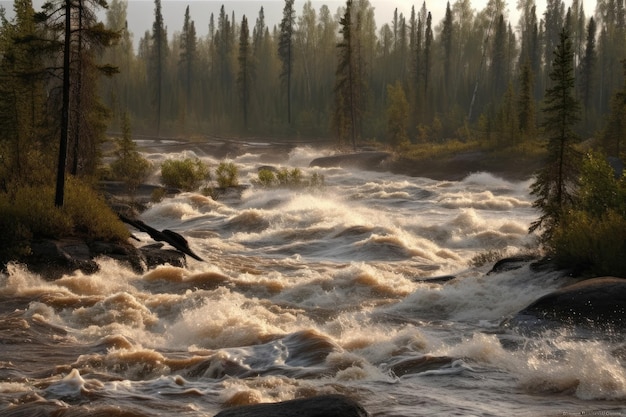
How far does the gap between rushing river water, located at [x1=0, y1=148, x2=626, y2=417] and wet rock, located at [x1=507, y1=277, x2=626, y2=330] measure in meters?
0.48

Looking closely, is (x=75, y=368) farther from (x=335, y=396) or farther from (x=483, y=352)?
(x=483, y=352)

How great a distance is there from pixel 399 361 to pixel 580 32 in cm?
9206

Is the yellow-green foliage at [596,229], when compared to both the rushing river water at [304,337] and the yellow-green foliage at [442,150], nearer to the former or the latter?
the rushing river water at [304,337]

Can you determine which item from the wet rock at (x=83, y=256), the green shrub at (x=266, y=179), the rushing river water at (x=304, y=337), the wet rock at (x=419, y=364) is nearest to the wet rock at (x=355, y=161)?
the green shrub at (x=266, y=179)

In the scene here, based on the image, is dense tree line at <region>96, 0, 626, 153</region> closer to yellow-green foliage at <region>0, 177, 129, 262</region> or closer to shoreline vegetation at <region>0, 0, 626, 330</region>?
shoreline vegetation at <region>0, 0, 626, 330</region>

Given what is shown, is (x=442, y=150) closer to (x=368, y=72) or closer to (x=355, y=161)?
(x=355, y=161)

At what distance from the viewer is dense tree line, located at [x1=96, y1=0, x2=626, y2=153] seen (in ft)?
259

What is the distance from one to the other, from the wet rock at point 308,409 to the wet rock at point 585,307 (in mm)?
6487

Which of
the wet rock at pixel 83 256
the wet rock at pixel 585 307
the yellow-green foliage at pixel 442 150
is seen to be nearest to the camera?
the wet rock at pixel 585 307

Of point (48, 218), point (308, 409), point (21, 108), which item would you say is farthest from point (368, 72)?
point (308, 409)

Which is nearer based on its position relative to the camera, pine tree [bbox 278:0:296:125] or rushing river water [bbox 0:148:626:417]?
rushing river water [bbox 0:148:626:417]

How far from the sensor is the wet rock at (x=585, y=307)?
12812 millimetres

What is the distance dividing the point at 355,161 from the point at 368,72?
46197 mm

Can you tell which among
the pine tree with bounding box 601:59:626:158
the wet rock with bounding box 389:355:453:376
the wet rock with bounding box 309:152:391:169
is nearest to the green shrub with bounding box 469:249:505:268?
the wet rock with bounding box 389:355:453:376
